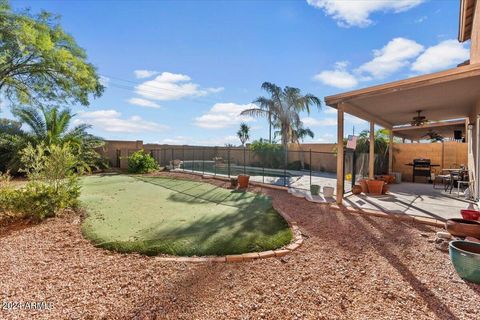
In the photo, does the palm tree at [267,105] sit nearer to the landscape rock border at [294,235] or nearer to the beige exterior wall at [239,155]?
the beige exterior wall at [239,155]

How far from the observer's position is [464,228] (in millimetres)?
3514

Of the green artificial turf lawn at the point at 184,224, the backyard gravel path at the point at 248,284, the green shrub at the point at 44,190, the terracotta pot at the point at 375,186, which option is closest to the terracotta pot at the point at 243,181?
the green artificial turf lawn at the point at 184,224

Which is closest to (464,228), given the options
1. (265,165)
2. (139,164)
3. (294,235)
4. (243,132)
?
(294,235)

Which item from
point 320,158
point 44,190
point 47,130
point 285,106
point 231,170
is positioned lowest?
point 44,190

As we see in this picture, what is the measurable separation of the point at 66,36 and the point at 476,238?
16892 mm

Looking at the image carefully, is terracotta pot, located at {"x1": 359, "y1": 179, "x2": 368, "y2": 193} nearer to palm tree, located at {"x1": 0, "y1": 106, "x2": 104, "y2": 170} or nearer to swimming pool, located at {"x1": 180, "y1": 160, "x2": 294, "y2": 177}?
swimming pool, located at {"x1": 180, "y1": 160, "x2": 294, "y2": 177}

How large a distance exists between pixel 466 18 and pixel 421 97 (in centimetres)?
319

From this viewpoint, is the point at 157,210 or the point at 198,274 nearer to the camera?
the point at 198,274

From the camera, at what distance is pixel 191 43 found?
11.4 m

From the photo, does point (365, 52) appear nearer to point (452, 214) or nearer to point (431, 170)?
point (431, 170)

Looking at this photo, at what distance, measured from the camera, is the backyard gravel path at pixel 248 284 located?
217 centimetres

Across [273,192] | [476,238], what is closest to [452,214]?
[476,238]

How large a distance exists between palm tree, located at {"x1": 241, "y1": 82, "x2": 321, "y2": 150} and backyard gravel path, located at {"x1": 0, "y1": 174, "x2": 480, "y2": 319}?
11.7 metres

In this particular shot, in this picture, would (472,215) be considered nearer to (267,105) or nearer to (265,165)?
(265,165)
